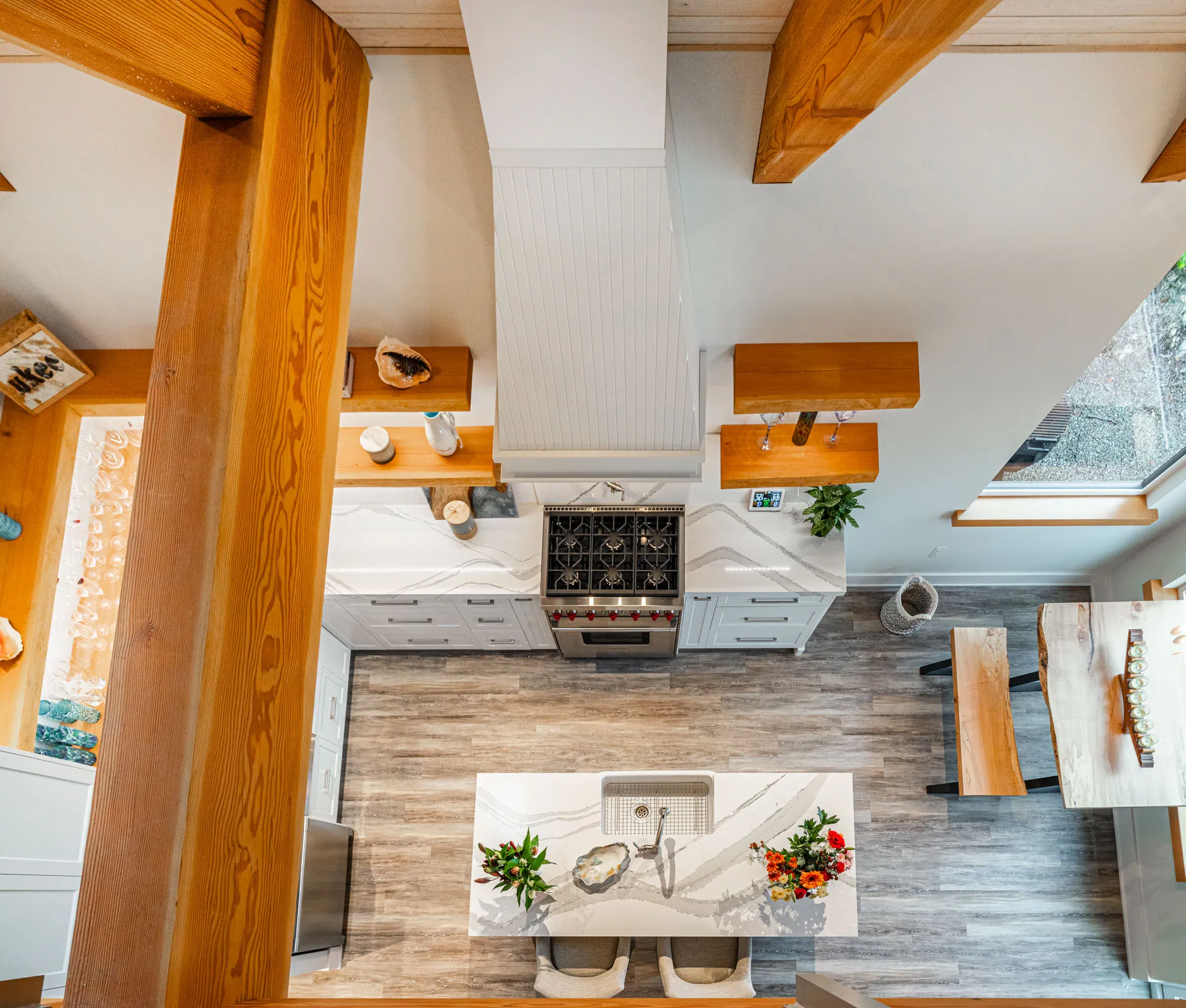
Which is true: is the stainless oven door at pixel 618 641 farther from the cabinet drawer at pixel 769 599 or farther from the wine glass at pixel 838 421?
the wine glass at pixel 838 421

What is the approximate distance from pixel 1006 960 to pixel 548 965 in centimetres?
262

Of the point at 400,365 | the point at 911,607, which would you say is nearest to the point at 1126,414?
the point at 911,607

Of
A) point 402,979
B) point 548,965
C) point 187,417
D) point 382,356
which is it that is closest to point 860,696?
point 548,965

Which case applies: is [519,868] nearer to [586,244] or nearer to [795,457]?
[795,457]

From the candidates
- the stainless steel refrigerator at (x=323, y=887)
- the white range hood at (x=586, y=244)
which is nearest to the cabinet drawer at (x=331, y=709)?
the stainless steel refrigerator at (x=323, y=887)

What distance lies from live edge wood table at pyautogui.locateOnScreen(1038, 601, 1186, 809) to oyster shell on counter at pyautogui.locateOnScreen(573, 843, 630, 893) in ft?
7.06

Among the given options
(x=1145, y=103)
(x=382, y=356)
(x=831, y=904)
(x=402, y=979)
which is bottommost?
(x=402, y=979)

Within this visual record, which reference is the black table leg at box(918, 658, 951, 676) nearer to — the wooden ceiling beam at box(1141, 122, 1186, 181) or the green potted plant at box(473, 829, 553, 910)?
the green potted plant at box(473, 829, 553, 910)

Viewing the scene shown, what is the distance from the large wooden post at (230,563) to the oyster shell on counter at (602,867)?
310 cm

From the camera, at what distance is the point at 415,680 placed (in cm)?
562

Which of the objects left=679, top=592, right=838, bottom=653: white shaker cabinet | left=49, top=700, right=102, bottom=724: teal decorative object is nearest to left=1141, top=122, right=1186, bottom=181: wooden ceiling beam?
left=679, top=592, right=838, bottom=653: white shaker cabinet

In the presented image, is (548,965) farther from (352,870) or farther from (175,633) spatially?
(175,633)

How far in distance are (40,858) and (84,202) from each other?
1897 mm

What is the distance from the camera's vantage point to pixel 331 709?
524 centimetres
